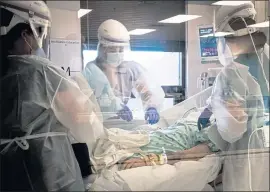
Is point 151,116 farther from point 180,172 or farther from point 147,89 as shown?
point 180,172

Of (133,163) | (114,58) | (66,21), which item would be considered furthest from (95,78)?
(133,163)

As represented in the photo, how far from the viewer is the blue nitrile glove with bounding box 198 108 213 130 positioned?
1316mm

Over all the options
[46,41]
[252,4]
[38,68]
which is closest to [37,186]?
[38,68]

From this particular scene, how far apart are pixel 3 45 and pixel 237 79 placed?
2.85 ft

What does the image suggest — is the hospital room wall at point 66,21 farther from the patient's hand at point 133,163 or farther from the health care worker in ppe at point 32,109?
the patient's hand at point 133,163

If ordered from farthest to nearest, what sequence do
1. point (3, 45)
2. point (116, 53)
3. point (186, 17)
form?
1. point (186, 17)
2. point (116, 53)
3. point (3, 45)

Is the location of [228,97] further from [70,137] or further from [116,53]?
[70,137]

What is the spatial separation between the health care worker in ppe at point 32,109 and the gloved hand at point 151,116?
0.35 m

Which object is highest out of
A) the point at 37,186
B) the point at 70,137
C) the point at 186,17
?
the point at 186,17

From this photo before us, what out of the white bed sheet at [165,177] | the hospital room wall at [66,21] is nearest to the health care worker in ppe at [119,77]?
the hospital room wall at [66,21]

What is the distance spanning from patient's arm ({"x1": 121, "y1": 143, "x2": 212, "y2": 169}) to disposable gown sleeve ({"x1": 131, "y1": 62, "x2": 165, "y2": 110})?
0.69 feet

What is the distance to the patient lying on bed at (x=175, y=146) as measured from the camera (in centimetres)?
118

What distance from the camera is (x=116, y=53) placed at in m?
1.29

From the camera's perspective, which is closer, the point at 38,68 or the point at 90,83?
the point at 38,68
